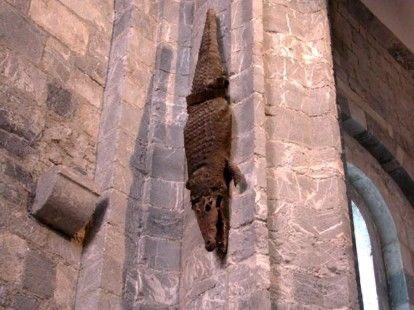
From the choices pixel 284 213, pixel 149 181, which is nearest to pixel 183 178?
Result: pixel 149 181

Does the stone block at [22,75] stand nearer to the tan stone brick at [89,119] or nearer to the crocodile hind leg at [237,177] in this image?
the tan stone brick at [89,119]

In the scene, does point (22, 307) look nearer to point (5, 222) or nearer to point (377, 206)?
point (5, 222)

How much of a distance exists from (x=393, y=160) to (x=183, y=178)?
11.4ft

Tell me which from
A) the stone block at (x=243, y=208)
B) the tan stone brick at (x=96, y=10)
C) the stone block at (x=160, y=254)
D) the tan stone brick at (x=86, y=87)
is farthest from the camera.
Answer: the tan stone brick at (x=96, y=10)

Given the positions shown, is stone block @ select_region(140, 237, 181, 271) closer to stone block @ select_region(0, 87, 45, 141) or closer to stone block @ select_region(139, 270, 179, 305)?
stone block @ select_region(139, 270, 179, 305)

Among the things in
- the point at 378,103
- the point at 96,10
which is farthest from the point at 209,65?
the point at 378,103

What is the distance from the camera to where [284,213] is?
3711 mm

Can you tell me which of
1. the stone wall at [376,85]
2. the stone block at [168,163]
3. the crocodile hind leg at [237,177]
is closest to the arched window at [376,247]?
the stone wall at [376,85]

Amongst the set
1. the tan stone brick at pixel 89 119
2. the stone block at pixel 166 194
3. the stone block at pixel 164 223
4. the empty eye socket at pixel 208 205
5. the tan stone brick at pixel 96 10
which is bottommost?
the empty eye socket at pixel 208 205

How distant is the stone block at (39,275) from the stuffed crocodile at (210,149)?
0.72 m

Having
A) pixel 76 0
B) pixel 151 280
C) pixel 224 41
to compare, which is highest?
pixel 76 0

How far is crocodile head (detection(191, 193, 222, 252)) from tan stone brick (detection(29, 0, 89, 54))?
4.25 ft

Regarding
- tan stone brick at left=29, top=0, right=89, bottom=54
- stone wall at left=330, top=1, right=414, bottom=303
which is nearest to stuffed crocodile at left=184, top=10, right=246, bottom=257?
tan stone brick at left=29, top=0, right=89, bottom=54

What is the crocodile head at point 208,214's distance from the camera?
3.67 metres
